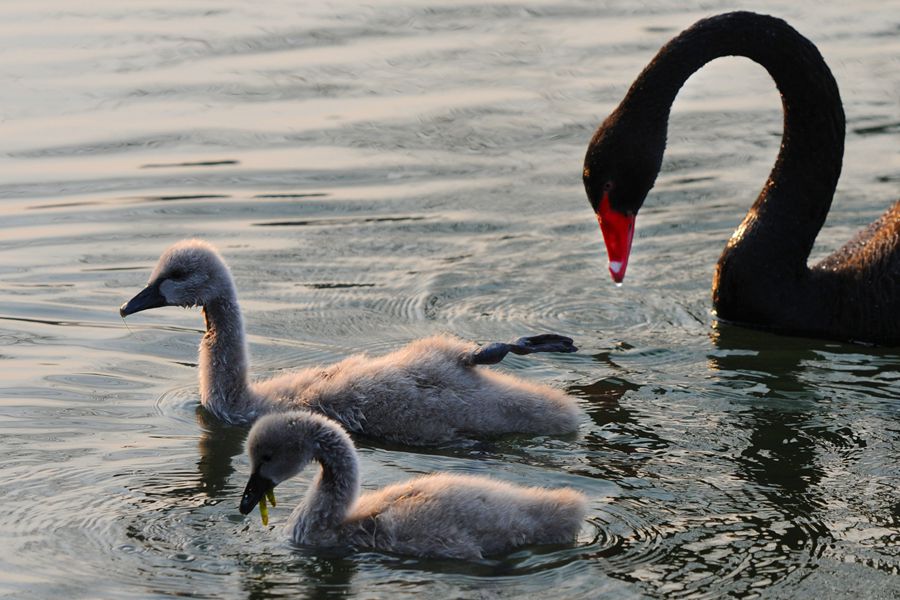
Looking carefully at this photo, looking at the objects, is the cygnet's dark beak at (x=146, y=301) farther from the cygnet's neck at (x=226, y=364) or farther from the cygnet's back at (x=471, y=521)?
the cygnet's back at (x=471, y=521)

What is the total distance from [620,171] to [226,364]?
197 cm

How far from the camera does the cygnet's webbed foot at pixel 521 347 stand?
259 inches

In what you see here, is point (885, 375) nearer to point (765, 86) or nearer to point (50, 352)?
Result: point (50, 352)

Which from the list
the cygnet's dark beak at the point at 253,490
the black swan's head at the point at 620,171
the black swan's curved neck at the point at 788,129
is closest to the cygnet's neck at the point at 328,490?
the cygnet's dark beak at the point at 253,490

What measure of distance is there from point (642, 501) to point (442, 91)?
255 inches

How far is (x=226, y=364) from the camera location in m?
7.01

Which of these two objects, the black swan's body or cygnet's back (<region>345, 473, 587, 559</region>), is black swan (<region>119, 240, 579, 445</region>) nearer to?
cygnet's back (<region>345, 473, 587, 559</region>)

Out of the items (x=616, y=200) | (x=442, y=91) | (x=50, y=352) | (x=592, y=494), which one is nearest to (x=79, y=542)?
(x=592, y=494)

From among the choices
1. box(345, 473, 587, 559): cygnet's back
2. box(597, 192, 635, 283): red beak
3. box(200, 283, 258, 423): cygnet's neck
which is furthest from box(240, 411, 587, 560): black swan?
box(597, 192, 635, 283): red beak

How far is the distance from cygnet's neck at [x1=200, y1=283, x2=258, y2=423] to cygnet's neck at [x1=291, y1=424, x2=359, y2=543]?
1.25 meters

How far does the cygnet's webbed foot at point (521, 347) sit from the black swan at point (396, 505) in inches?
32.1

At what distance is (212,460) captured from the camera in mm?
6488

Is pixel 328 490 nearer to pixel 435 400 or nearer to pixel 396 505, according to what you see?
pixel 396 505

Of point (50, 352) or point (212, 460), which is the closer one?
point (212, 460)
